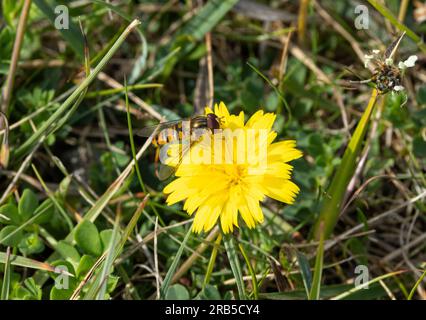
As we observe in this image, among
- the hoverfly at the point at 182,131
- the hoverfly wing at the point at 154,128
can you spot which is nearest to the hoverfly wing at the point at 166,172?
the hoverfly at the point at 182,131

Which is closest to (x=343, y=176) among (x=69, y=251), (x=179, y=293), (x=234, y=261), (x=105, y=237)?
(x=234, y=261)

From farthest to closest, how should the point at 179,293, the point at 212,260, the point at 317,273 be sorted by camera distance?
the point at 179,293
the point at 212,260
the point at 317,273

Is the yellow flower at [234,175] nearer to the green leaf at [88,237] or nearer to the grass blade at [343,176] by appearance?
the grass blade at [343,176]

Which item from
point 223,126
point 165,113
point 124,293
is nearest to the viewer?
point 223,126

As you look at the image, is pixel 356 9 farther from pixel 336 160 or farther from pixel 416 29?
pixel 336 160

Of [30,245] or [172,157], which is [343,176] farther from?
[30,245]

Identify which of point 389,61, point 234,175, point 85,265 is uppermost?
point 389,61

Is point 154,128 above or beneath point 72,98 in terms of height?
beneath
